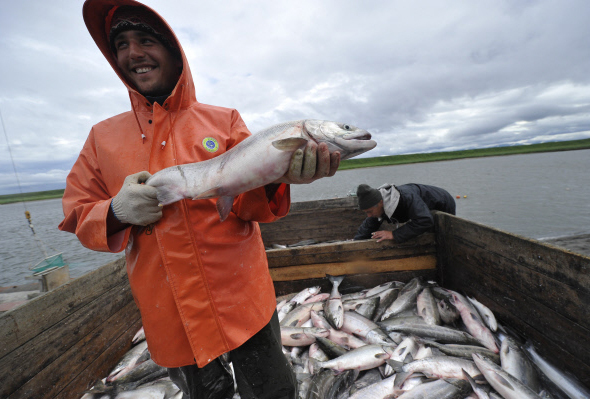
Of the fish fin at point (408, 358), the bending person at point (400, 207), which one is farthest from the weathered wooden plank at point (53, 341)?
the bending person at point (400, 207)

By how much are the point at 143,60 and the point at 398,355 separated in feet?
12.1

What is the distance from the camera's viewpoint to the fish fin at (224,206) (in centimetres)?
190

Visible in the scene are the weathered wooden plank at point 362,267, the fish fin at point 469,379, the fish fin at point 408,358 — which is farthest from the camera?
the weathered wooden plank at point 362,267

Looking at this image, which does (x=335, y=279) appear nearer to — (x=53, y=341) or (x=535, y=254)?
(x=535, y=254)

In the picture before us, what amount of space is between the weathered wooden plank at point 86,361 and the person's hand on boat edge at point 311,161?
2821 millimetres

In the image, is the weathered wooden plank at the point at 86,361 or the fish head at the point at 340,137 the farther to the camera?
the weathered wooden plank at the point at 86,361

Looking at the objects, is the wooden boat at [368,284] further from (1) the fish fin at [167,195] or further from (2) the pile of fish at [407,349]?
(1) the fish fin at [167,195]

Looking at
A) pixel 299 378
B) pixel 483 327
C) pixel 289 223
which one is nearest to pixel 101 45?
pixel 299 378

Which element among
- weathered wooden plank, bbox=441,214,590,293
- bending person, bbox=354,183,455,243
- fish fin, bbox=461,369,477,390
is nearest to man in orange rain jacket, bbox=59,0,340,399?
fish fin, bbox=461,369,477,390

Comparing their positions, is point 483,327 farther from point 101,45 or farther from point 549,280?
point 101,45

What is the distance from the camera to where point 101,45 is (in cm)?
→ 234

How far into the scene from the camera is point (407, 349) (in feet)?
10.8

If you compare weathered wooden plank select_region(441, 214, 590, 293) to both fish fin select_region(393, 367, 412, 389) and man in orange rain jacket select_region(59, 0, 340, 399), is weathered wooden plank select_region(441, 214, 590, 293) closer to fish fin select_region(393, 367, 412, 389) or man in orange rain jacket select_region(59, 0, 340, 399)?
fish fin select_region(393, 367, 412, 389)

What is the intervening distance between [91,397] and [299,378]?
6.84ft
